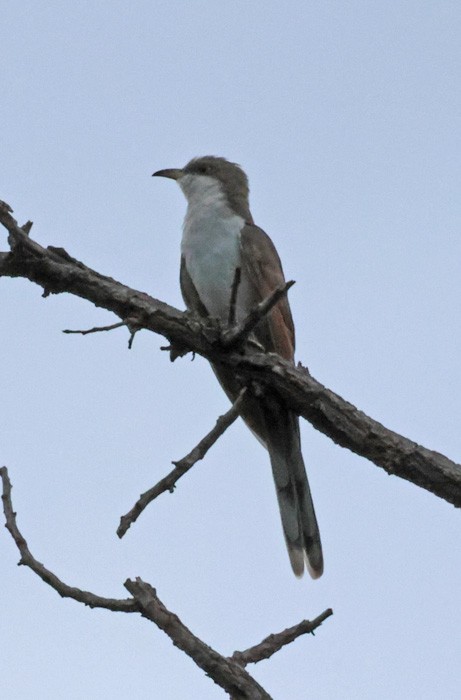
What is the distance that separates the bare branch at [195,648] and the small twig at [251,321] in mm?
1279

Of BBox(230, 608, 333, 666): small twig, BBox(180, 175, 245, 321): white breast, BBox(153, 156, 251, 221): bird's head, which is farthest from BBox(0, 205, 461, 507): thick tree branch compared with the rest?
BBox(153, 156, 251, 221): bird's head

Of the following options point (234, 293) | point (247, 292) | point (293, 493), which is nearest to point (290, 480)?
point (293, 493)

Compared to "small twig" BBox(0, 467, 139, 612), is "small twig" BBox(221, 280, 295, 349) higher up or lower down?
higher up

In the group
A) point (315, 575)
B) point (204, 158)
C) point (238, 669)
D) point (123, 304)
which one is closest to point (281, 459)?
point (315, 575)

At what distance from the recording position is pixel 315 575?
594cm

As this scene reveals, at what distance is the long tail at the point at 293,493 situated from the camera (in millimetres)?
6027

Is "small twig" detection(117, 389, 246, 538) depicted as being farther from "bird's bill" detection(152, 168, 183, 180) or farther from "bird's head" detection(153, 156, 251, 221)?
"bird's bill" detection(152, 168, 183, 180)

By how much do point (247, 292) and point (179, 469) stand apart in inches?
119

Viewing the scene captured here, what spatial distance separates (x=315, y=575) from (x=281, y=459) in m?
0.84

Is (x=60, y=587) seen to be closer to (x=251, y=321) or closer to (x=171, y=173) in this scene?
(x=251, y=321)

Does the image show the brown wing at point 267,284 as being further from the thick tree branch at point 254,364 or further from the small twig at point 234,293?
the small twig at point 234,293

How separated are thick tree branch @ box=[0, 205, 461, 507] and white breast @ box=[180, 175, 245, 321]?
1.99 metres

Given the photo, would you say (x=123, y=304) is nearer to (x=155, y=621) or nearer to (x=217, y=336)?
(x=217, y=336)

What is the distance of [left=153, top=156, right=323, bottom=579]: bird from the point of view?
6117 mm
